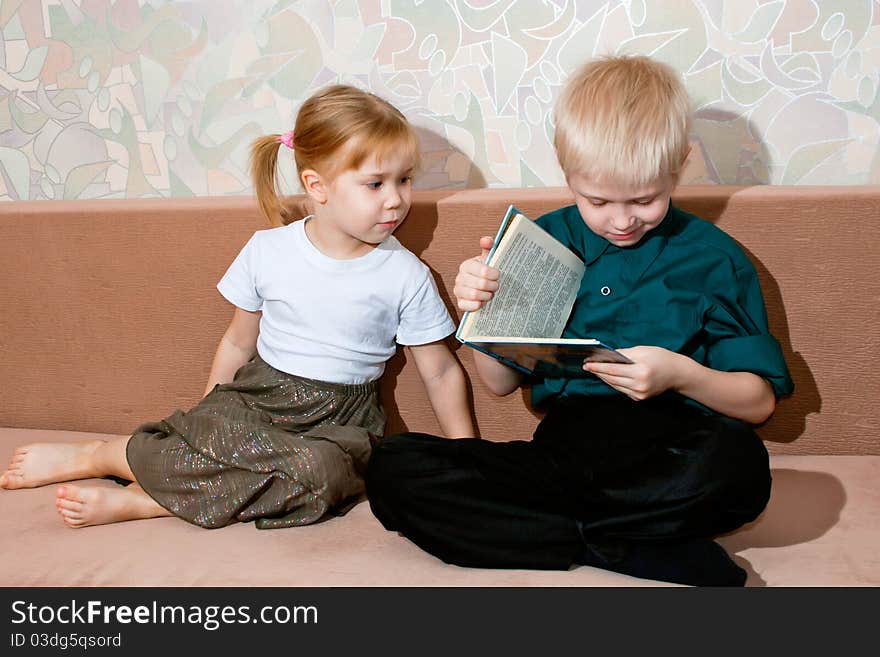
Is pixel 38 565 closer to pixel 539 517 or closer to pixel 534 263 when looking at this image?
pixel 539 517

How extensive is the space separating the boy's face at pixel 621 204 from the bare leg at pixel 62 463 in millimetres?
776

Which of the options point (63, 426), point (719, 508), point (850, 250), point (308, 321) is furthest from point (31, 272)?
point (850, 250)

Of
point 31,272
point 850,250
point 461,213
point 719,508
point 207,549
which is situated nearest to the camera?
point 719,508

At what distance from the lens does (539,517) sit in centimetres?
118

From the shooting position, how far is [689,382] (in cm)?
120

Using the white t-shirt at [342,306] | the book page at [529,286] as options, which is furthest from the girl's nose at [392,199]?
the book page at [529,286]

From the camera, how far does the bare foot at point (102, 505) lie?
1327 mm

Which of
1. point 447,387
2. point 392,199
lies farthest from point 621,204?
point 447,387

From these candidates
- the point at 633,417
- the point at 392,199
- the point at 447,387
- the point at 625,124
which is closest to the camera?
the point at 625,124

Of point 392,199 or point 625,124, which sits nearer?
point 625,124

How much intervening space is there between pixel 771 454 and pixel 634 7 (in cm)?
69

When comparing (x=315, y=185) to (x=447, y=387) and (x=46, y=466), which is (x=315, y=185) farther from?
(x=46, y=466)

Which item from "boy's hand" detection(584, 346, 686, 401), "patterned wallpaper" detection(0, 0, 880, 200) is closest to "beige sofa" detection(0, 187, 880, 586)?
"patterned wallpaper" detection(0, 0, 880, 200)

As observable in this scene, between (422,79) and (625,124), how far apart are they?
1.60 feet
